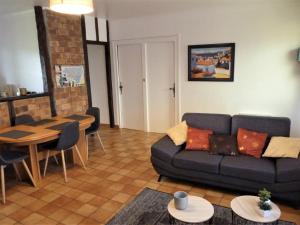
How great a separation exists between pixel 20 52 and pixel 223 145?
399 cm

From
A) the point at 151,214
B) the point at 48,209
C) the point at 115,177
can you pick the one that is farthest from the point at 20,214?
the point at 151,214

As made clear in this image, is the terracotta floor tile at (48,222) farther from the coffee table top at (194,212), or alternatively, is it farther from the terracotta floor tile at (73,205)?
the coffee table top at (194,212)

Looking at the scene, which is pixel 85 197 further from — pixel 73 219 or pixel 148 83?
pixel 148 83

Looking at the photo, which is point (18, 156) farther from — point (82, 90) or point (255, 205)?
point (255, 205)

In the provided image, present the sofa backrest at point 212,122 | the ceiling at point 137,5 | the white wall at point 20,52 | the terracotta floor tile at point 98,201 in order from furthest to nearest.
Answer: the white wall at point 20,52, the ceiling at point 137,5, the sofa backrest at point 212,122, the terracotta floor tile at point 98,201

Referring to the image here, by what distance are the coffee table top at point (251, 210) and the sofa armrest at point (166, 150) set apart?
3.55 feet

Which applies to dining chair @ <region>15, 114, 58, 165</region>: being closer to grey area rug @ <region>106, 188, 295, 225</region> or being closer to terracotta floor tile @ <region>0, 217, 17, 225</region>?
terracotta floor tile @ <region>0, 217, 17, 225</region>

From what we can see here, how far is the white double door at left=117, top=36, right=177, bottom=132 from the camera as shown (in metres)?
5.07

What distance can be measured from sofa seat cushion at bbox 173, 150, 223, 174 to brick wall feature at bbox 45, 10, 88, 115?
98.0 inches

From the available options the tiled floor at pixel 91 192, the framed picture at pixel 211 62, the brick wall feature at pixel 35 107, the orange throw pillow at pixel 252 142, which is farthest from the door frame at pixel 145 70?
the orange throw pillow at pixel 252 142

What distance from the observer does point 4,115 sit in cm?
363

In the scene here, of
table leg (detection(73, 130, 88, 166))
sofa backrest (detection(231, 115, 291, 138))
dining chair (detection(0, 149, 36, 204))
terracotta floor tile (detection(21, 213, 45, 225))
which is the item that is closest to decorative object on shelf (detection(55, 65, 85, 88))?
table leg (detection(73, 130, 88, 166))

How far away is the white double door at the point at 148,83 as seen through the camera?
507cm

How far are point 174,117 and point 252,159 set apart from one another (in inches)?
98.3
